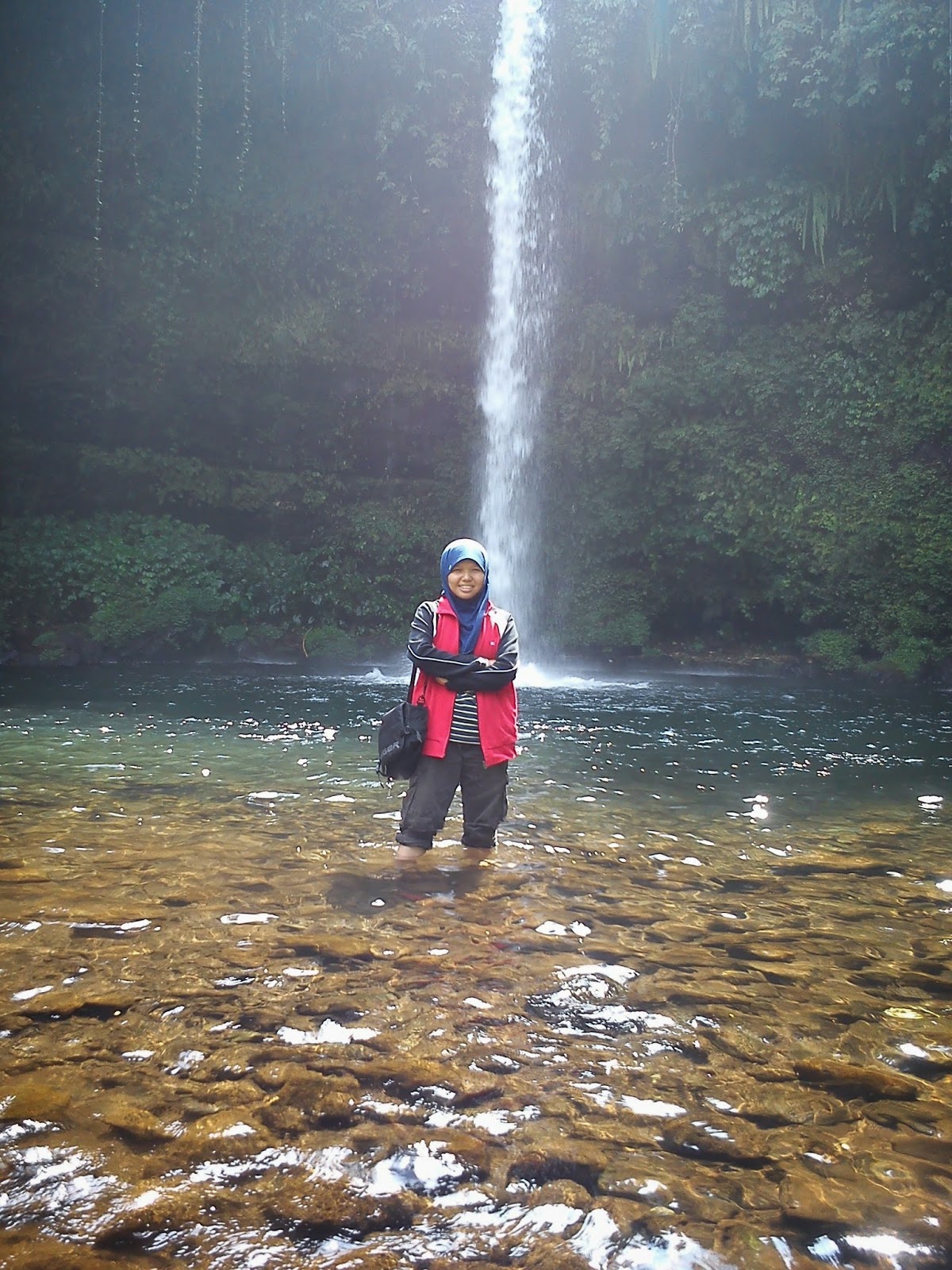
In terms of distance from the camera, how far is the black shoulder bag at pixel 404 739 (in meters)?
4.15

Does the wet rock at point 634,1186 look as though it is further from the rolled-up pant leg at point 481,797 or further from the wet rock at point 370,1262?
the rolled-up pant leg at point 481,797

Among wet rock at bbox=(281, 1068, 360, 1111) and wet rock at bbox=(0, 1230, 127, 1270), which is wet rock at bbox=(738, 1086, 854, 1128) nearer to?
wet rock at bbox=(281, 1068, 360, 1111)

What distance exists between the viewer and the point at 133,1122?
6.93 ft

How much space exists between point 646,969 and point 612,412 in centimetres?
1602

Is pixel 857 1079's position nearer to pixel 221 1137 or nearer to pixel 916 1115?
pixel 916 1115

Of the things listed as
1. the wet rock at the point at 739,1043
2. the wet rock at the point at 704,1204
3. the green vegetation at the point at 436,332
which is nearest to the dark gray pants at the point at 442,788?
the wet rock at the point at 739,1043

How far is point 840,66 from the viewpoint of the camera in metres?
15.3

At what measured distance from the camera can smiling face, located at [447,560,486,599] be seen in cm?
407

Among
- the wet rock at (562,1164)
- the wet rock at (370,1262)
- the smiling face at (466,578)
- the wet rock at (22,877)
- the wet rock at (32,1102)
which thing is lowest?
the wet rock at (22,877)

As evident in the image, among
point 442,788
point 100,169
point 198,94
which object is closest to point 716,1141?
point 442,788

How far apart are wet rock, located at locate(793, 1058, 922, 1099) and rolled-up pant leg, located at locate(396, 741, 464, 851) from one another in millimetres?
2035

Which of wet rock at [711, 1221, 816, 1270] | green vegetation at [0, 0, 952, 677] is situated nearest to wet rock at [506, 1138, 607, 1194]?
wet rock at [711, 1221, 816, 1270]

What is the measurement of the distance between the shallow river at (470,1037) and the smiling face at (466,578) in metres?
1.26

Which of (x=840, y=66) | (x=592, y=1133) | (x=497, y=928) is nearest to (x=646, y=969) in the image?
(x=497, y=928)
